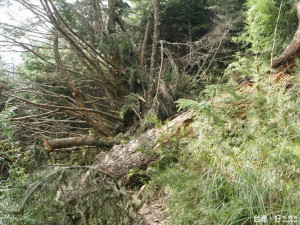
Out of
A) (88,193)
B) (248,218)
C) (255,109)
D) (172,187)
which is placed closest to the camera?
(248,218)

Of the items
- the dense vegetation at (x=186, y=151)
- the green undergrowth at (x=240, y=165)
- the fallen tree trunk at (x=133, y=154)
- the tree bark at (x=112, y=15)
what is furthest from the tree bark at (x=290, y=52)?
the tree bark at (x=112, y=15)

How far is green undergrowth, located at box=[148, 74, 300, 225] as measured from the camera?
5.12ft

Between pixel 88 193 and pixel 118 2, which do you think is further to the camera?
pixel 118 2

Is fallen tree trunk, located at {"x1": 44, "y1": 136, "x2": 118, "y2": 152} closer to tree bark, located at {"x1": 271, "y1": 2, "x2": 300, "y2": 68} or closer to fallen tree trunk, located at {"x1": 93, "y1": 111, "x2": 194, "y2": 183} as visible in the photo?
fallen tree trunk, located at {"x1": 93, "y1": 111, "x2": 194, "y2": 183}

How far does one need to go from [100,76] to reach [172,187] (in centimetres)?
347

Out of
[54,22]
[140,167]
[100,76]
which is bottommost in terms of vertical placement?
[140,167]

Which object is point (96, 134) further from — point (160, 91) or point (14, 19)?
point (14, 19)

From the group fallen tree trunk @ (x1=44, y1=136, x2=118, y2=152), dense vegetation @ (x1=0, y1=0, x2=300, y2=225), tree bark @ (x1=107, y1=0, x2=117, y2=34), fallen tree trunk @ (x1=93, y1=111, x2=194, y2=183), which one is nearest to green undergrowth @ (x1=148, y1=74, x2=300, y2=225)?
dense vegetation @ (x1=0, y1=0, x2=300, y2=225)

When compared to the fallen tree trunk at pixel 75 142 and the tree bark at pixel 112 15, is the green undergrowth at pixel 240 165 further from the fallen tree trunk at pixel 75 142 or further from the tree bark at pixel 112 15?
the tree bark at pixel 112 15

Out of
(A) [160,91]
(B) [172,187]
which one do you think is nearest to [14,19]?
(A) [160,91]

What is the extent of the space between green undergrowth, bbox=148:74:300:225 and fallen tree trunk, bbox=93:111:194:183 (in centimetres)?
24

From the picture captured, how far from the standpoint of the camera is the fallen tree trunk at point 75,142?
12.2ft

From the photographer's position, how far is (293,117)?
227 centimetres

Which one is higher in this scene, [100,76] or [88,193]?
[100,76]
